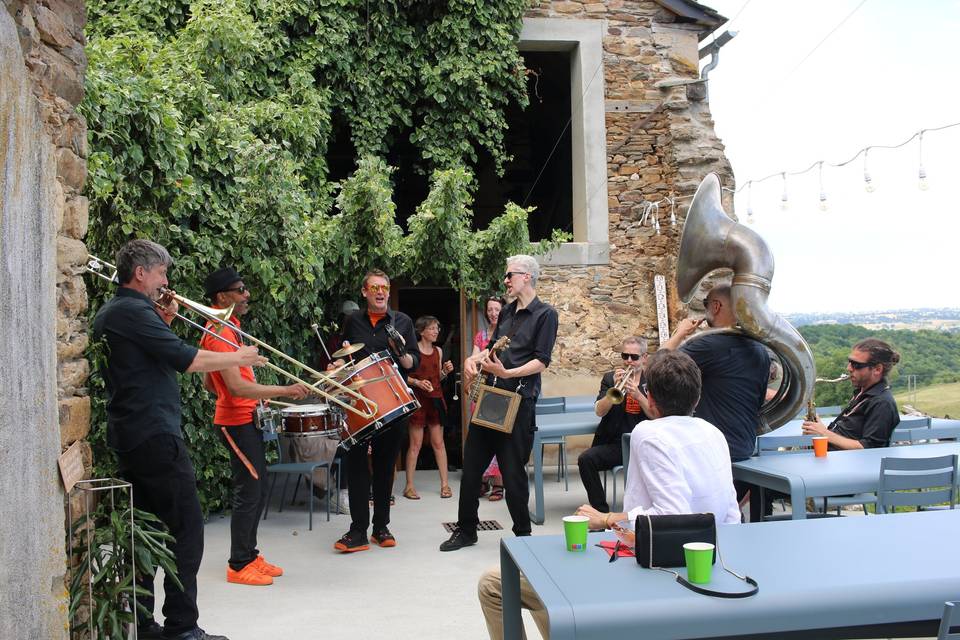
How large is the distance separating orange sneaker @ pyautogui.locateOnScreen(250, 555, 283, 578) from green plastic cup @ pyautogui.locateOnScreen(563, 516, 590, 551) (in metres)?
3.02

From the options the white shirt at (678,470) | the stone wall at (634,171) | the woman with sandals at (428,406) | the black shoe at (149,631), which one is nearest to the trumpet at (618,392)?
the white shirt at (678,470)

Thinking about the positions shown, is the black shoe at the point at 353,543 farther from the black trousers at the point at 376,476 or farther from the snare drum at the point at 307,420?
the snare drum at the point at 307,420

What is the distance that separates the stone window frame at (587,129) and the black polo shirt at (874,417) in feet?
14.9

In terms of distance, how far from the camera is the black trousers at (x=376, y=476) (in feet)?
19.1

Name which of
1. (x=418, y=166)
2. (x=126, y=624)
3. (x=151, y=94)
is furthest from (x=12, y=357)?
(x=418, y=166)

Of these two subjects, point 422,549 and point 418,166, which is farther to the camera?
point 418,166

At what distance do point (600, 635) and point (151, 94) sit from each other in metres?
4.63

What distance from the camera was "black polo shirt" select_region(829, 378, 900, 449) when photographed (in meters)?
5.59

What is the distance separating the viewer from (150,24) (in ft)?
27.7

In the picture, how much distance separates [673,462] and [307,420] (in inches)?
154

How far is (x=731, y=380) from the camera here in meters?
4.69

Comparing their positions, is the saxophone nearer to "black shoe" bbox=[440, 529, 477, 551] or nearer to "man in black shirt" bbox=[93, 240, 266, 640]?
"black shoe" bbox=[440, 529, 477, 551]

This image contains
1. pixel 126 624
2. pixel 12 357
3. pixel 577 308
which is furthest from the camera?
pixel 577 308

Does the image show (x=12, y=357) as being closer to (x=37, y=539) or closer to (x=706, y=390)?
(x=37, y=539)
